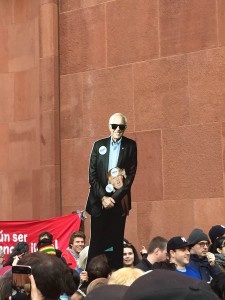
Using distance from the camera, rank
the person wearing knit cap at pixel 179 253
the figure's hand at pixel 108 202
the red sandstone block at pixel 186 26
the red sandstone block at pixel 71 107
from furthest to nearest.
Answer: the red sandstone block at pixel 71 107 → the red sandstone block at pixel 186 26 → the figure's hand at pixel 108 202 → the person wearing knit cap at pixel 179 253

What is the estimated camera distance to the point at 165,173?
10516 mm

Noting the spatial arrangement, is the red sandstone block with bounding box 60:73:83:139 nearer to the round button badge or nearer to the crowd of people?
the crowd of people

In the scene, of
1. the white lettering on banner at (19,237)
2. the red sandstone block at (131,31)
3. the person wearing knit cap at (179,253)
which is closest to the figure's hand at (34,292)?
the person wearing knit cap at (179,253)

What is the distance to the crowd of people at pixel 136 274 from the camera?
1373mm

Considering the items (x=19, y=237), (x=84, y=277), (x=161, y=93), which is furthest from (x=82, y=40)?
(x=84, y=277)

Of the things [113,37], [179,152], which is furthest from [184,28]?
[179,152]

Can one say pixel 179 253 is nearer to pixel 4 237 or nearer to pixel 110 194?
pixel 110 194

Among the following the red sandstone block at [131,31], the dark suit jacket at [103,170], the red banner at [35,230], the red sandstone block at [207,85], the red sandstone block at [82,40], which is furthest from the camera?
the red sandstone block at [82,40]

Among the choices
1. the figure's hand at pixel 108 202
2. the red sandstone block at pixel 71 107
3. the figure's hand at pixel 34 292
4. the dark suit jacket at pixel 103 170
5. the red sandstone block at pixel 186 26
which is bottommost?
the figure's hand at pixel 34 292

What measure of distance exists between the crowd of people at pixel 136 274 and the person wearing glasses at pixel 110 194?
0.92ft

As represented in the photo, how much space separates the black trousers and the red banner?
316 cm

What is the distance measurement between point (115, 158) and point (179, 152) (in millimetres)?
3686

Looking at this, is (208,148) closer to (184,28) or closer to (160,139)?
(160,139)

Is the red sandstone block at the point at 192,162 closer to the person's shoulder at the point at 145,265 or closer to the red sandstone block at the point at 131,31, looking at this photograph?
the red sandstone block at the point at 131,31
